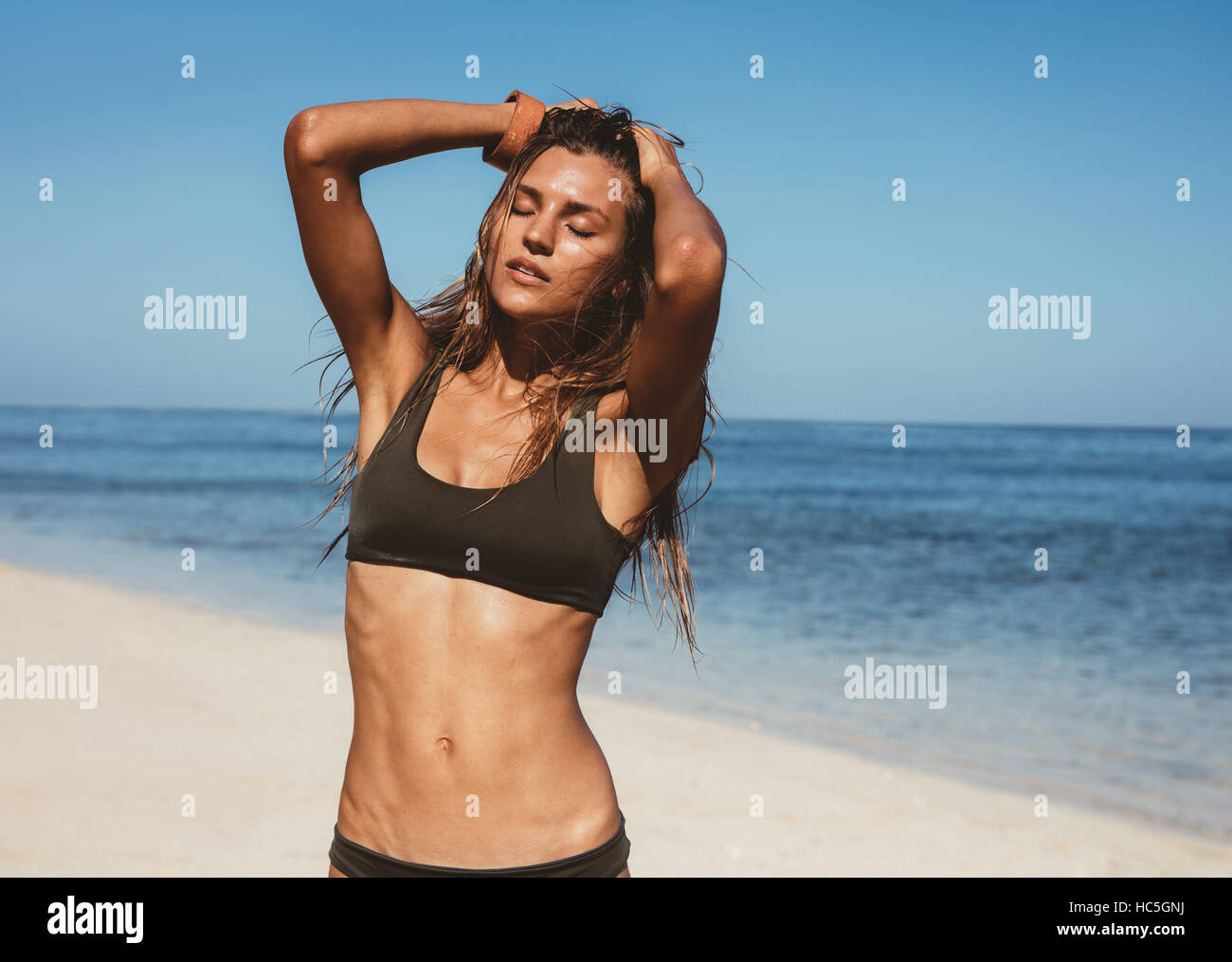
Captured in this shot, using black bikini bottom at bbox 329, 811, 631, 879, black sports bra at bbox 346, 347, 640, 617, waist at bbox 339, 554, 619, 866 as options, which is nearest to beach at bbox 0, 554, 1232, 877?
black bikini bottom at bbox 329, 811, 631, 879

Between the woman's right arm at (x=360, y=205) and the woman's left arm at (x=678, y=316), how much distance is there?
511 mm

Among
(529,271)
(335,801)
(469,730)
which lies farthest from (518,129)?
(335,801)

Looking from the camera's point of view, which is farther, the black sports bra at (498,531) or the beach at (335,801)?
the beach at (335,801)

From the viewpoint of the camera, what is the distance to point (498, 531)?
2057 millimetres

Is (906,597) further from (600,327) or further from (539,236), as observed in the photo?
(539,236)

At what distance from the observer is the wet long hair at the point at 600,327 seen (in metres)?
2.30

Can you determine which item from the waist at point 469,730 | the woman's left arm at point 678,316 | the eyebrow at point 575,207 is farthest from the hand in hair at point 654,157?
the waist at point 469,730

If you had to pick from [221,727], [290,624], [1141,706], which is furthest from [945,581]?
[221,727]

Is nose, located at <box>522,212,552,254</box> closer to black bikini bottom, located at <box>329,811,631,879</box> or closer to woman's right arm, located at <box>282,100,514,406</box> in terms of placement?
woman's right arm, located at <box>282,100,514,406</box>

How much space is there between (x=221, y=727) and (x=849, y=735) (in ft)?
13.8

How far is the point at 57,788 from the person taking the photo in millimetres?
5699

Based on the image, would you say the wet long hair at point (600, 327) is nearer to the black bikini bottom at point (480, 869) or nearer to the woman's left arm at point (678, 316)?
the woman's left arm at point (678, 316)

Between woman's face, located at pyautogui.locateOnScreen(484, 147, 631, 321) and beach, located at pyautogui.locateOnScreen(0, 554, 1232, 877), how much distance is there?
3.78 meters

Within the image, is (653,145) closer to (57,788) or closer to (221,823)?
(221,823)
